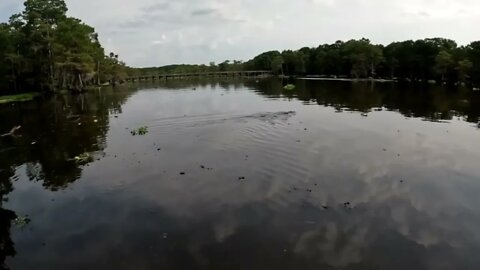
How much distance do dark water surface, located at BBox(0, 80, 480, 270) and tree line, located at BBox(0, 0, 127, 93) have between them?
6267cm

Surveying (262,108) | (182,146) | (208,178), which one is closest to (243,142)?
(182,146)

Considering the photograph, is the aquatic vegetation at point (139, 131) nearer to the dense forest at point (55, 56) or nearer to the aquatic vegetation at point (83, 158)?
the aquatic vegetation at point (83, 158)

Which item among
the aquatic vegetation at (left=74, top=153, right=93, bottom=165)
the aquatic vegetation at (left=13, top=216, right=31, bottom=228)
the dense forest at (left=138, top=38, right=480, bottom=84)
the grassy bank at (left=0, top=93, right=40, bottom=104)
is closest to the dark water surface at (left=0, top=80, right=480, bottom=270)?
the aquatic vegetation at (left=13, top=216, right=31, bottom=228)

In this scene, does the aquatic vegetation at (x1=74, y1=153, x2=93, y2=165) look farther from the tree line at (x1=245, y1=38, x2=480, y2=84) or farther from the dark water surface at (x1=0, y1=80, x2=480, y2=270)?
the tree line at (x1=245, y1=38, x2=480, y2=84)

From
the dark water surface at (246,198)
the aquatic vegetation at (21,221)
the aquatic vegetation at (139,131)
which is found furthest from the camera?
the aquatic vegetation at (139,131)

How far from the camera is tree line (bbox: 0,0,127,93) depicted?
99.1 metres

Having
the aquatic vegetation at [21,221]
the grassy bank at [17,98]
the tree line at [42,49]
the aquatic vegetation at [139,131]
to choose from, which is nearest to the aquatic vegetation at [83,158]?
the aquatic vegetation at [139,131]

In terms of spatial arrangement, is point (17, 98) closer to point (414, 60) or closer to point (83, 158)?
point (83, 158)

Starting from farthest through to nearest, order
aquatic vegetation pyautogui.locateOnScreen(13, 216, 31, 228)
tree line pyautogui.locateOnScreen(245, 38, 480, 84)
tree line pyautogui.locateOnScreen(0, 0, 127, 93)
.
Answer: tree line pyautogui.locateOnScreen(245, 38, 480, 84) < tree line pyautogui.locateOnScreen(0, 0, 127, 93) < aquatic vegetation pyautogui.locateOnScreen(13, 216, 31, 228)

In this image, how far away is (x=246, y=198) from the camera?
23.9 m

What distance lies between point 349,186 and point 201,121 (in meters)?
30.7

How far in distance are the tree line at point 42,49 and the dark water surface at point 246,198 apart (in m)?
62.7

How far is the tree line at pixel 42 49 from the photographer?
99125 mm

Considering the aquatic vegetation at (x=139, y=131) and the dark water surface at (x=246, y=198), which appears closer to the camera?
the dark water surface at (x=246, y=198)
